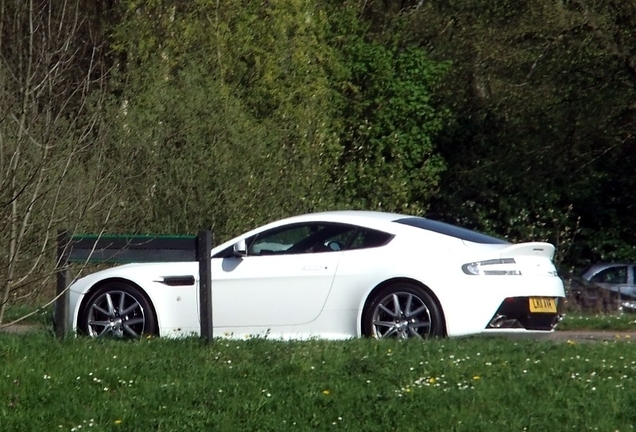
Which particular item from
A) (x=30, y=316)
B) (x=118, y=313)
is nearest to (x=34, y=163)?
(x=118, y=313)

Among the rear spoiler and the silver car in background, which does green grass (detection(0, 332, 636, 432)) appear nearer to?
the rear spoiler

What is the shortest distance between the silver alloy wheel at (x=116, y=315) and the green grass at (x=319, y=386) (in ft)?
5.07

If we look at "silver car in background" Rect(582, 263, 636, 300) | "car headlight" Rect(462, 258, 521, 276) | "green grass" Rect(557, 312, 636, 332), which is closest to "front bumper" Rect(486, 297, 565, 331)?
"car headlight" Rect(462, 258, 521, 276)

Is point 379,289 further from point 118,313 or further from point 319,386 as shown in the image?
point 118,313

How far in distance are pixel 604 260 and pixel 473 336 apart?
19.8 m

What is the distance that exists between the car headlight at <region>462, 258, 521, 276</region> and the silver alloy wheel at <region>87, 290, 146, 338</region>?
3285mm

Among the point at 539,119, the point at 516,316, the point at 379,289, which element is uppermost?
the point at 539,119

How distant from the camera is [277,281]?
11180 millimetres

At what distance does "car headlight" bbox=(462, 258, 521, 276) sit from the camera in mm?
10711

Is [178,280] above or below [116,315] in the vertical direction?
above

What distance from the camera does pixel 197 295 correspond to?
37.2 feet

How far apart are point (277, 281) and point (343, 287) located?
68cm

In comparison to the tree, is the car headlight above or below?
below

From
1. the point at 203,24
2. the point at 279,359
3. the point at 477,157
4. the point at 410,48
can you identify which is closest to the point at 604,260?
the point at 477,157
